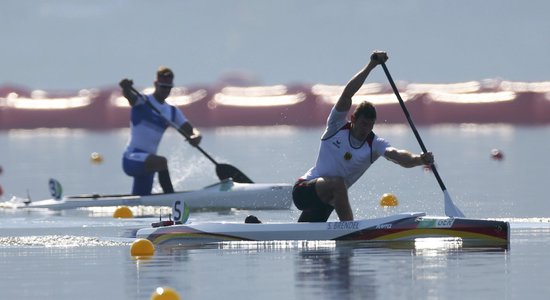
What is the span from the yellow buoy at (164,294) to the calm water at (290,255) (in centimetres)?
56

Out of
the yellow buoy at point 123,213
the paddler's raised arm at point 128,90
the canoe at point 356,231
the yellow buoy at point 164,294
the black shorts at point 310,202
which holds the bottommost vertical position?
the yellow buoy at point 164,294

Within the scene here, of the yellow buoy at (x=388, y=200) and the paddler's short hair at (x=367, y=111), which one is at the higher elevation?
the paddler's short hair at (x=367, y=111)

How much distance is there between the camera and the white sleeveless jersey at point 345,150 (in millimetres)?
17594

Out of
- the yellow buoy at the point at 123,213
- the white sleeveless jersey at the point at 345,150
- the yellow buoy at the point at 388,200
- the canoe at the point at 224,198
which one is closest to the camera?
the white sleeveless jersey at the point at 345,150

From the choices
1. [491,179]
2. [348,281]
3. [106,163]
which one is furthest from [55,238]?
[106,163]

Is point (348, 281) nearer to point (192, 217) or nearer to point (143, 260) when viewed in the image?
point (143, 260)

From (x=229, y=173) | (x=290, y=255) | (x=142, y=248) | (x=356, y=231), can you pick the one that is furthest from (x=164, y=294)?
(x=229, y=173)

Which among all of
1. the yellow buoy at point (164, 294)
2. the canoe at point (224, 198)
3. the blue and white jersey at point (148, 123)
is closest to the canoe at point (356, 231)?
the yellow buoy at point (164, 294)

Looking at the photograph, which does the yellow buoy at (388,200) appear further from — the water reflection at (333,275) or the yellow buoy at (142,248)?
the yellow buoy at (142,248)

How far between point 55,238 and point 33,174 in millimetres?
17946

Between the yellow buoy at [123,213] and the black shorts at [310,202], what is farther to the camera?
the yellow buoy at [123,213]

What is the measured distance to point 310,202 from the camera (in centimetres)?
1780

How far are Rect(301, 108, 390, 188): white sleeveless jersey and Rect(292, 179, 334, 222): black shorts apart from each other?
0.26 m

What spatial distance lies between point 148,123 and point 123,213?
1.41 metres
